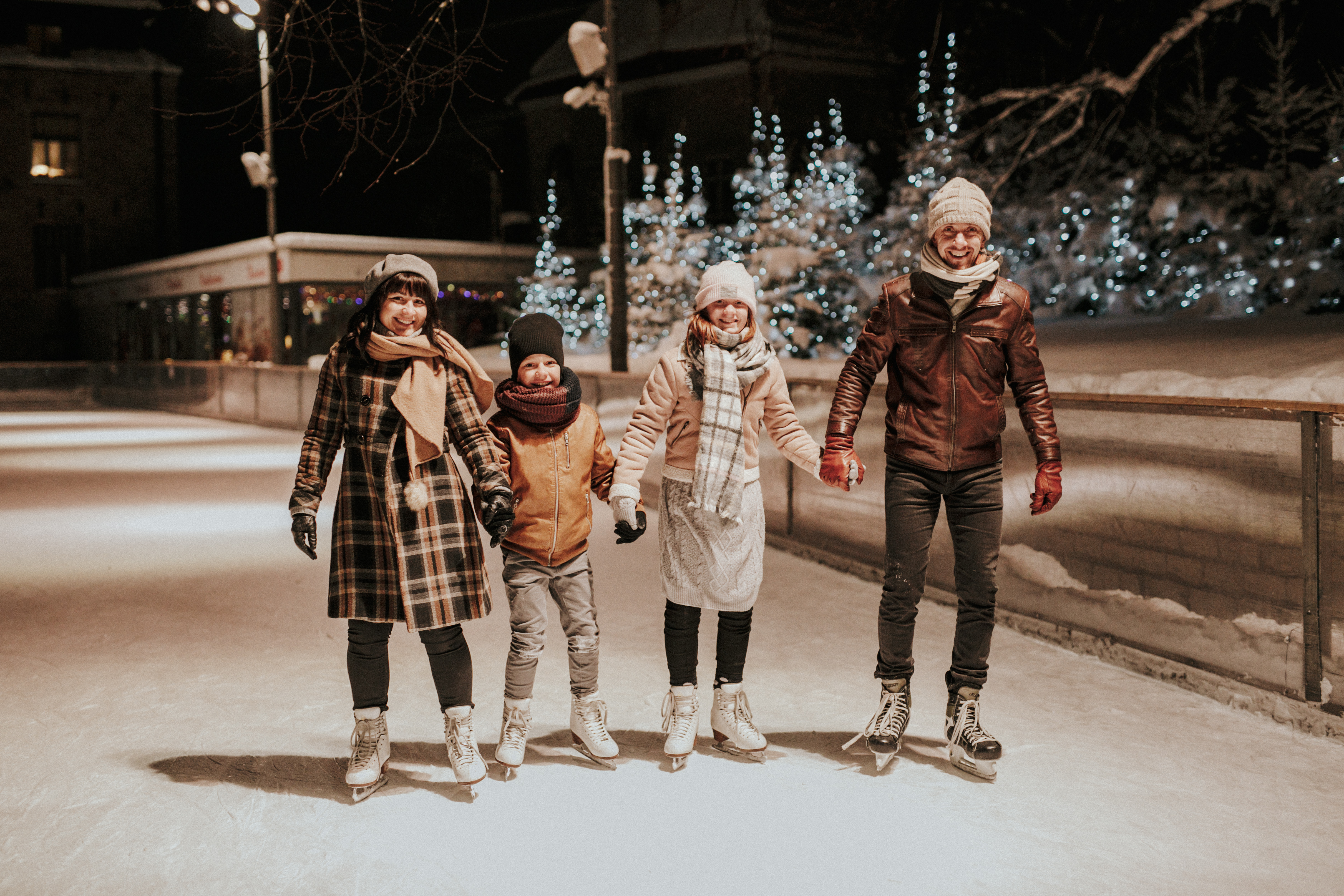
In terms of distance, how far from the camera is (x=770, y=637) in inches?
237

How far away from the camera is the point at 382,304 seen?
3777mm

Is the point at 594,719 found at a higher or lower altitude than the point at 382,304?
lower

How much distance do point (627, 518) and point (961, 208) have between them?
1506 mm

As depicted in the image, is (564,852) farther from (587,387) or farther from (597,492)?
(587,387)

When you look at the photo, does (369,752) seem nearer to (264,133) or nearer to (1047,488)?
(1047,488)

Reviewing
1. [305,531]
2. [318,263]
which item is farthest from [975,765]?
[318,263]

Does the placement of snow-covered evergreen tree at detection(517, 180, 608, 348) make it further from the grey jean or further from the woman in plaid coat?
the woman in plaid coat

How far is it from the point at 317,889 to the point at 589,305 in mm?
25889

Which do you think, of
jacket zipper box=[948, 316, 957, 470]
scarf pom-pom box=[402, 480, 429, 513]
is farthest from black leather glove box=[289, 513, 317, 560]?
jacket zipper box=[948, 316, 957, 470]

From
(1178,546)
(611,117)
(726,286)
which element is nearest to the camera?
(726,286)

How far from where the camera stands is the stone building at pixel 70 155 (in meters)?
40.8

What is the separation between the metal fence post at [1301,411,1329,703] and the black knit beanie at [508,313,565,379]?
285 centimetres

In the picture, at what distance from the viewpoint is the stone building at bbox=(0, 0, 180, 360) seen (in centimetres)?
4075

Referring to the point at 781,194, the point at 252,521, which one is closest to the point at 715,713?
the point at 252,521
